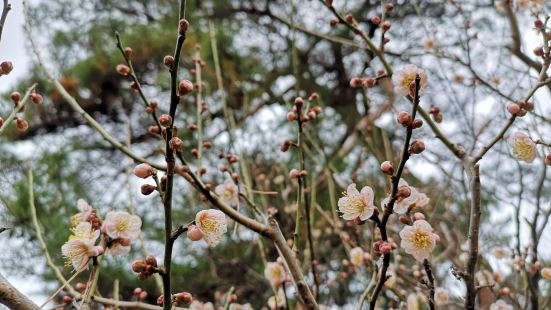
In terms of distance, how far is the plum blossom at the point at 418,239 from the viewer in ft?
3.43

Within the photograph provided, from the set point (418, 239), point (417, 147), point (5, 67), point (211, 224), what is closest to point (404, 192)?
point (417, 147)

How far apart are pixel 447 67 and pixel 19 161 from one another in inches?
117

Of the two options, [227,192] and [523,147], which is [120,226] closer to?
[227,192]

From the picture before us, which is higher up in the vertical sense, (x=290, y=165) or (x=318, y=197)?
(x=290, y=165)

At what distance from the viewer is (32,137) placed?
146 inches

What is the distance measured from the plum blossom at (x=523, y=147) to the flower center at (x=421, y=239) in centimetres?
42

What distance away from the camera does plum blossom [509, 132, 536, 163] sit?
1286 mm

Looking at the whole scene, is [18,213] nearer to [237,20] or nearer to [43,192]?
[43,192]

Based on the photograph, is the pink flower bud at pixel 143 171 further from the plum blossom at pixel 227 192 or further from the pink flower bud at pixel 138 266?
the plum blossom at pixel 227 192

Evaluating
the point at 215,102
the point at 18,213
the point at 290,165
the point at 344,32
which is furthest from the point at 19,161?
the point at 344,32

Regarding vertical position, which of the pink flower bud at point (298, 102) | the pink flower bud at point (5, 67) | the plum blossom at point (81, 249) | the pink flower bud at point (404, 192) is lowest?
the plum blossom at point (81, 249)

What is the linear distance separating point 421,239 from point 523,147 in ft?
1.47

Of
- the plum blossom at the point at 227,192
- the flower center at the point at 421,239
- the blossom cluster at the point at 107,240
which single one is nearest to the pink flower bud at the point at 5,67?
the blossom cluster at the point at 107,240

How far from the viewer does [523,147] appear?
4.25 feet
